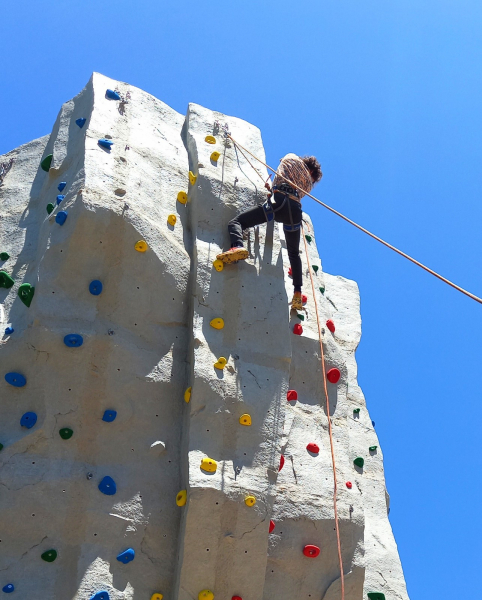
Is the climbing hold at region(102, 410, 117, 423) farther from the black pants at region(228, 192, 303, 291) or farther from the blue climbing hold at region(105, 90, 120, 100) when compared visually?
the blue climbing hold at region(105, 90, 120, 100)

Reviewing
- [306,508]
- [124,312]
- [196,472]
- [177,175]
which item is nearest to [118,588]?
[196,472]

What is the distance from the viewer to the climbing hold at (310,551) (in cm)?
563

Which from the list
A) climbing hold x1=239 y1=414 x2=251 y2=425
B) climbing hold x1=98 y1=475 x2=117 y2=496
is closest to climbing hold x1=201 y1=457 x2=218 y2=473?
climbing hold x1=239 y1=414 x2=251 y2=425

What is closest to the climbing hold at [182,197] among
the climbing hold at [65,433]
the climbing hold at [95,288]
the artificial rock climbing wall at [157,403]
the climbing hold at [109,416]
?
the artificial rock climbing wall at [157,403]

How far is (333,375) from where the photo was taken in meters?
6.92

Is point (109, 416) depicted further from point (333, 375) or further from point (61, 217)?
point (333, 375)

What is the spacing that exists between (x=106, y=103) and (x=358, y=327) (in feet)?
11.9

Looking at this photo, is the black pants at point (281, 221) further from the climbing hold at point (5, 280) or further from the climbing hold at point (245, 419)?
the climbing hold at point (5, 280)

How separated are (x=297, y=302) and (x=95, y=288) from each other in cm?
195

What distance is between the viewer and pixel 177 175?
6.65 meters

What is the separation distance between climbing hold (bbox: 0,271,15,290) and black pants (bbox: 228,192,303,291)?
5.98 ft

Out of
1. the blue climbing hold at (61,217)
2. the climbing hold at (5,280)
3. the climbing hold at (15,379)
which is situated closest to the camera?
the climbing hold at (15,379)

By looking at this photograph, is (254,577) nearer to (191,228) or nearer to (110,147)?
(191,228)

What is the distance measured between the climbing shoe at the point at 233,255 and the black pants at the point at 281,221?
0.14 meters
